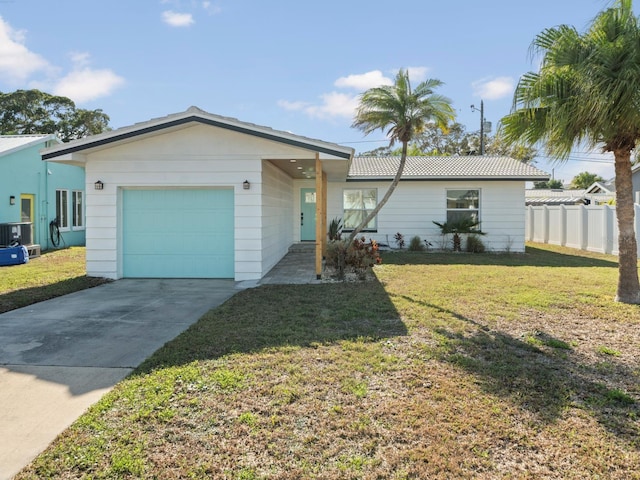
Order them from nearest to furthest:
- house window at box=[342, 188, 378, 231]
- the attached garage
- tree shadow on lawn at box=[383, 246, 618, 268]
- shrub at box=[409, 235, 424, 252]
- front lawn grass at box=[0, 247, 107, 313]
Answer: front lawn grass at box=[0, 247, 107, 313]
the attached garage
tree shadow on lawn at box=[383, 246, 618, 268]
shrub at box=[409, 235, 424, 252]
house window at box=[342, 188, 378, 231]

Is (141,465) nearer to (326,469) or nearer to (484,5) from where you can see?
(326,469)

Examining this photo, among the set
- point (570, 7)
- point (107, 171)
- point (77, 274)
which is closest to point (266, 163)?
point (107, 171)

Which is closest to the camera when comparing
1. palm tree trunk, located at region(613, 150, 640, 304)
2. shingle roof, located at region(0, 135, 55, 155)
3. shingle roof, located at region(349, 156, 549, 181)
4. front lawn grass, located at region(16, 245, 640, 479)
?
front lawn grass, located at region(16, 245, 640, 479)

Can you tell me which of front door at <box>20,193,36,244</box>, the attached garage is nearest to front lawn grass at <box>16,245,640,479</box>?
the attached garage

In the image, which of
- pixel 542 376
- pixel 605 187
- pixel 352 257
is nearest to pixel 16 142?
pixel 352 257

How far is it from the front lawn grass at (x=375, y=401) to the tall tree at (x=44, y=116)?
32811mm

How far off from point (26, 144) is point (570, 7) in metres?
15.9

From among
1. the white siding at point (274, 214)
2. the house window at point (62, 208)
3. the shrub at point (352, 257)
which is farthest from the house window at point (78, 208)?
the shrub at point (352, 257)

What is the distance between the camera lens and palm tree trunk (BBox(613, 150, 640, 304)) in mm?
7219

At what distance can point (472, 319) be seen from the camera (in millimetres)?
6270

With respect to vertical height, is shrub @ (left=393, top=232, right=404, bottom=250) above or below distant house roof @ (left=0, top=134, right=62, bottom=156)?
below

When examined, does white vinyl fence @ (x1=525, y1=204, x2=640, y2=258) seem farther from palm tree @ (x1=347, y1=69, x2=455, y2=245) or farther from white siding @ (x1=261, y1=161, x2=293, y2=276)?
white siding @ (x1=261, y1=161, x2=293, y2=276)

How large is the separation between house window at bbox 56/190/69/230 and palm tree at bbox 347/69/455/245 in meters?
12.6

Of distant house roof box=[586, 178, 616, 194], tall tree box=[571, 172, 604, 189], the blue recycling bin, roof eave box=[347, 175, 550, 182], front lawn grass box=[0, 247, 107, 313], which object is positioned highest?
tall tree box=[571, 172, 604, 189]
